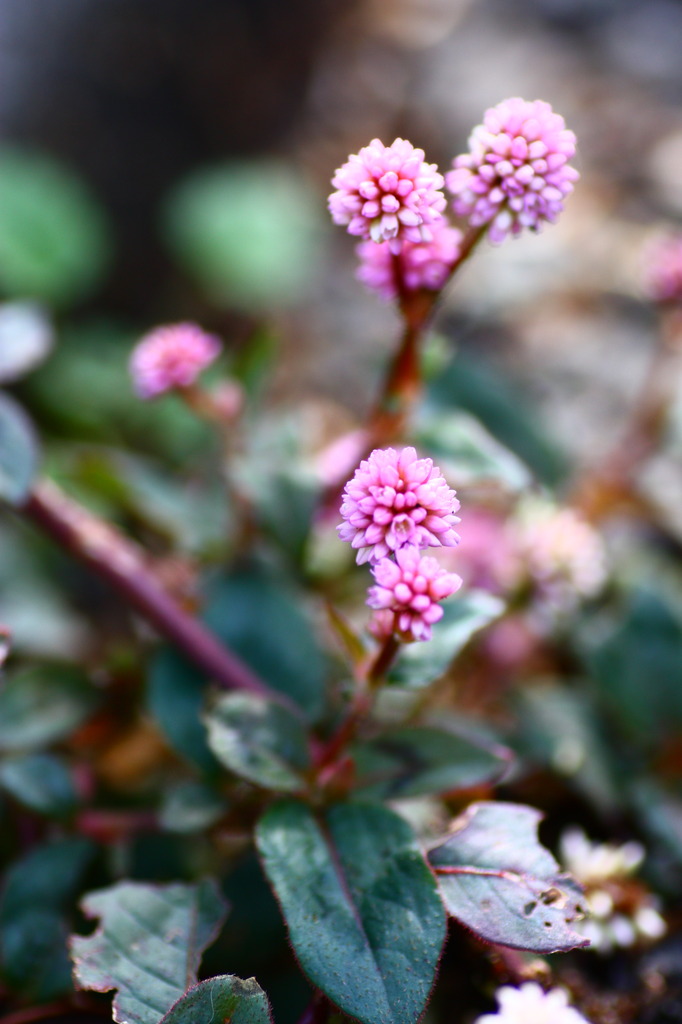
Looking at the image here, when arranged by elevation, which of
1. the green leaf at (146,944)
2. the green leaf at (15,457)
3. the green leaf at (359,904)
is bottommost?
the green leaf at (146,944)

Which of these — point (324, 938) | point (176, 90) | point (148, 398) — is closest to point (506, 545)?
point (148, 398)

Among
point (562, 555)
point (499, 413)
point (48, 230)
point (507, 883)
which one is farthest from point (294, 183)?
point (507, 883)

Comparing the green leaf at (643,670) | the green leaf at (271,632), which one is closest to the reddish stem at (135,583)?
the green leaf at (271,632)

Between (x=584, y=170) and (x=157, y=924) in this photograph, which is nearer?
(x=157, y=924)

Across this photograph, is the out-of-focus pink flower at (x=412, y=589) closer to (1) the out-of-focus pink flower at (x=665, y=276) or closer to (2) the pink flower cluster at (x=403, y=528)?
(2) the pink flower cluster at (x=403, y=528)

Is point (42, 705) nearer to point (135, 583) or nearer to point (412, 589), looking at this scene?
point (135, 583)

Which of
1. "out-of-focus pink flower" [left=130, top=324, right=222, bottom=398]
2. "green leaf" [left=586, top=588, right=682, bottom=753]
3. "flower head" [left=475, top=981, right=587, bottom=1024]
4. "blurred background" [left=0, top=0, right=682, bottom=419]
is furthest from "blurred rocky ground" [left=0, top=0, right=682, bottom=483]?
"flower head" [left=475, top=981, right=587, bottom=1024]

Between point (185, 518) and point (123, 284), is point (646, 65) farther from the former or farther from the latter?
point (185, 518)
